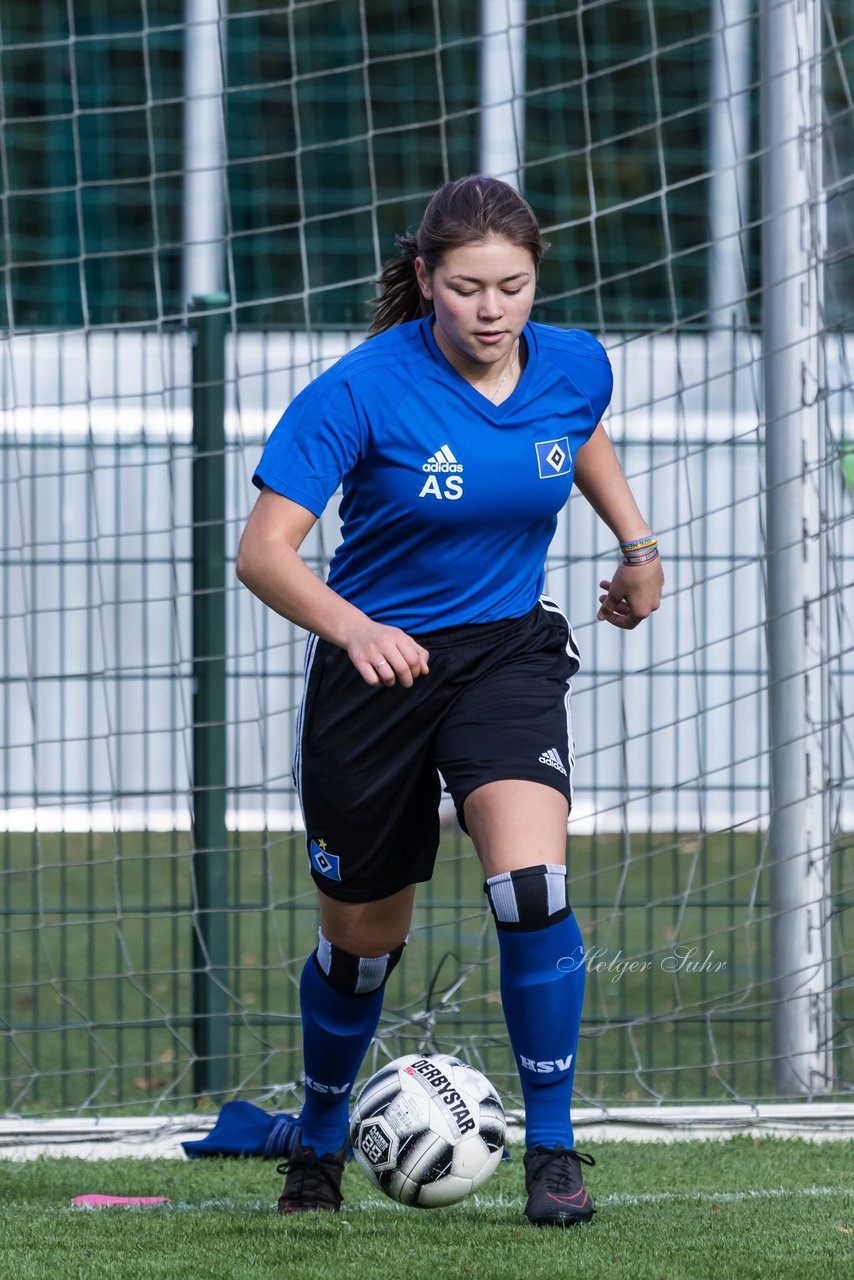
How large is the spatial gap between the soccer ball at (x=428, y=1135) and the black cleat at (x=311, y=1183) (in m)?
0.27

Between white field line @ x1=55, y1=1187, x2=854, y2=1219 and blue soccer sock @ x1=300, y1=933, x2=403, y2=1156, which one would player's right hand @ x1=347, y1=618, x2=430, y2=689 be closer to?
blue soccer sock @ x1=300, y1=933, x2=403, y2=1156

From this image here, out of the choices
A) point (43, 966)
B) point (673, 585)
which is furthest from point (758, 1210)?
point (43, 966)

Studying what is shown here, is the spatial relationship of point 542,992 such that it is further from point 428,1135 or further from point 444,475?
point 444,475

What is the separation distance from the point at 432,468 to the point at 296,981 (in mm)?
3047

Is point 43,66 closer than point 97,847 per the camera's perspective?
No

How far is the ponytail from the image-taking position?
11.7 ft

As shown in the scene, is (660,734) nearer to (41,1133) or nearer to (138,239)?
(41,1133)

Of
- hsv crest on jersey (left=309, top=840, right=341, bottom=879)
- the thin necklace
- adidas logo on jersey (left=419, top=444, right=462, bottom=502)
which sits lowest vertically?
hsv crest on jersey (left=309, top=840, right=341, bottom=879)

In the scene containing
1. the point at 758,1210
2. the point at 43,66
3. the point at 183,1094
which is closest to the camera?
the point at 758,1210

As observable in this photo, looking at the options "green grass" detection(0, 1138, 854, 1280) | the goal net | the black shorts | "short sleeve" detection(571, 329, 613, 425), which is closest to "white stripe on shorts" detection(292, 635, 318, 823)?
the black shorts

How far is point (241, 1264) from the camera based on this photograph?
10.1 ft

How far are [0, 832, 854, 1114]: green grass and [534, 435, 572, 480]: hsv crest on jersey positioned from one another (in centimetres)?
177

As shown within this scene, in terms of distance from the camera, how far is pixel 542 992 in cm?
322

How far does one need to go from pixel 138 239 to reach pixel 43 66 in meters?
1.35
